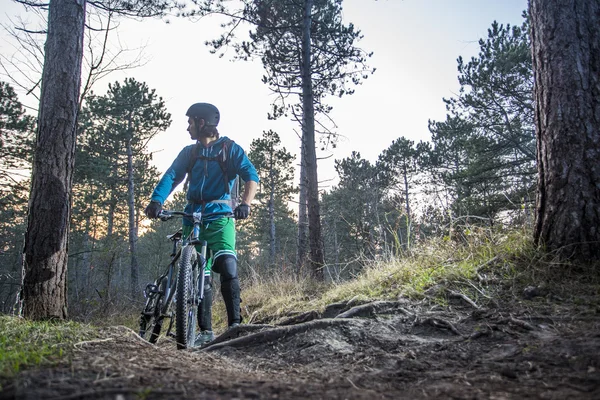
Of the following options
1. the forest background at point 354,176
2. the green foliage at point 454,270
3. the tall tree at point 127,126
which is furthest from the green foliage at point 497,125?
the tall tree at point 127,126

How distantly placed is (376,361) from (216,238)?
201 centimetres

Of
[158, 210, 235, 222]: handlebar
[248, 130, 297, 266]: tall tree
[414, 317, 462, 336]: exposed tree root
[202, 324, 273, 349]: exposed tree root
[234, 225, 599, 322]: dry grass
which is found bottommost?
[202, 324, 273, 349]: exposed tree root

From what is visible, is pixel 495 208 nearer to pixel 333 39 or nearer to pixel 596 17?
pixel 333 39

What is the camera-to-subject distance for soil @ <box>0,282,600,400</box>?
112cm

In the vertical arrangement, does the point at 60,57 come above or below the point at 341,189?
below

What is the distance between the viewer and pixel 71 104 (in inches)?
156

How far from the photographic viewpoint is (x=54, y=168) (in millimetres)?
3719

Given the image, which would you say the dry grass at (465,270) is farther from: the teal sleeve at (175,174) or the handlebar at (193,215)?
the teal sleeve at (175,174)

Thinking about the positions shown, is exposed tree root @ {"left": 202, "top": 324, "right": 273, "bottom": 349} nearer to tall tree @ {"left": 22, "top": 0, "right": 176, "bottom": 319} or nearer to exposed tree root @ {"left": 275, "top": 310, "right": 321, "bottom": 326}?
exposed tree root @ {"left": 275, "top": 310, "right": 321, "bottom": 326}

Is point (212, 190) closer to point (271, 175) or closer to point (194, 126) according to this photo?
point (194, 126)

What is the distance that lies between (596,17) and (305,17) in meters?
7.63

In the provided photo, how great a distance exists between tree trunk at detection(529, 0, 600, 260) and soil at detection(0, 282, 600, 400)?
608mm

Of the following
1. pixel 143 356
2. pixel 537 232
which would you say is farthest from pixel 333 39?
pixel 143 356

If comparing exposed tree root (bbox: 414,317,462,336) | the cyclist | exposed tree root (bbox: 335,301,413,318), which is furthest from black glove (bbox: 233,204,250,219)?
exposed tree root (bbox: 414,317,462,336)
